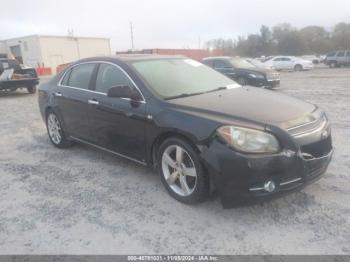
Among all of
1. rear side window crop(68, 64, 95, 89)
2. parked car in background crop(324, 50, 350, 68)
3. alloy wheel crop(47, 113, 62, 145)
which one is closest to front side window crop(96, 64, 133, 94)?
rear side window crop(68, 64, 95, 89)

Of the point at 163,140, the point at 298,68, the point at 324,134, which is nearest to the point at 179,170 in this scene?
the point at 163,140

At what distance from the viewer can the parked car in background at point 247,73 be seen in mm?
13312

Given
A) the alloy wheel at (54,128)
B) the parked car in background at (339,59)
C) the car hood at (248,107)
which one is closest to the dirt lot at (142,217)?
the car hood at (248,107)

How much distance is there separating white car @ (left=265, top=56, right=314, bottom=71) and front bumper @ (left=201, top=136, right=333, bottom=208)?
28915 millimetres

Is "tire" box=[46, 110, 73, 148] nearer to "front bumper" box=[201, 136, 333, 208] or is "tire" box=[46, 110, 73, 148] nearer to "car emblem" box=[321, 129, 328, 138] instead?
"front bumper" box=[201, 136, 333, 208]

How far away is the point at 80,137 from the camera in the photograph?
5324 millimetres

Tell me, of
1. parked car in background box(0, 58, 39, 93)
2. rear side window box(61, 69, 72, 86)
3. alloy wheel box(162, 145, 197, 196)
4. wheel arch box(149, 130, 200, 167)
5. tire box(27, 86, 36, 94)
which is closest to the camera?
wheel arch box(149, 130, 200, 167)

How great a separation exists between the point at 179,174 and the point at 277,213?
1.07 meters

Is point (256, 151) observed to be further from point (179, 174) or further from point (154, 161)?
point (154, 161)

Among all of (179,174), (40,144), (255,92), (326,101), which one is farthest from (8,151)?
(326,101)

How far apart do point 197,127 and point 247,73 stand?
10.5 m

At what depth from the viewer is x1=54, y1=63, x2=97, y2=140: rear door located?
503cm

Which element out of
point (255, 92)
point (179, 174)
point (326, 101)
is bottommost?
point (326, 101)

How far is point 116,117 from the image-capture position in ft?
14.4
